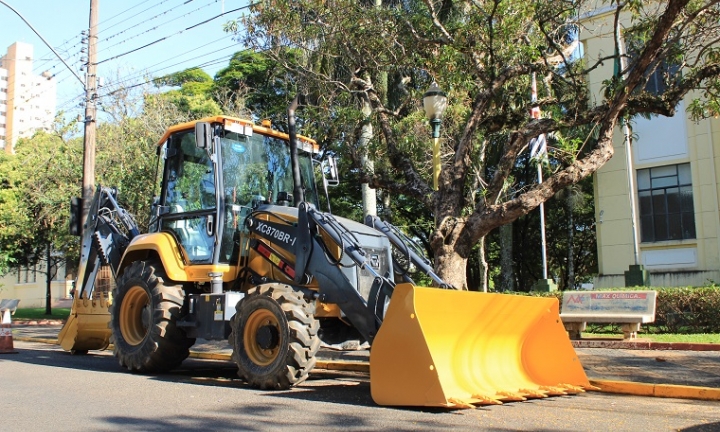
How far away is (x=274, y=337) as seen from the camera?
8.00m

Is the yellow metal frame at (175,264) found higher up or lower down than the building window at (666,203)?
lower down

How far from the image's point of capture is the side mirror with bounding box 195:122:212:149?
8.93m

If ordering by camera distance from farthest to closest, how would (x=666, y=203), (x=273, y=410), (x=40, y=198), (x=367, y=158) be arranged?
1. (x=40, y=198)
2. (x=666, y=203)
3. (x=367, y=158)
4. (x=273, y=410)

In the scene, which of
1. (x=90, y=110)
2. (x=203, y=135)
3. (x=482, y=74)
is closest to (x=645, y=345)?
(x=482, y=74)

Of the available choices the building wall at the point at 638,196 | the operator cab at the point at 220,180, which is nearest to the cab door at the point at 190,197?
the operator cab at the point at 220,180

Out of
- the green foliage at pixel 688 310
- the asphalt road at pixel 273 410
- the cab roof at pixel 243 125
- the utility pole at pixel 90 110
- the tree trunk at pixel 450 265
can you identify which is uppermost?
the utility pole at pixel 90 110

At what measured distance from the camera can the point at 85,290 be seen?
40.0ft

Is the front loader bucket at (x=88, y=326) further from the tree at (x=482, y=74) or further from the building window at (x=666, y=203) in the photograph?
the building window at (x=666, y=203)

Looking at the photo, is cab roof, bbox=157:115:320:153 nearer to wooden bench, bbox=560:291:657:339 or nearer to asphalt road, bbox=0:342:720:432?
asphalt road, bbox=0:342:720:432

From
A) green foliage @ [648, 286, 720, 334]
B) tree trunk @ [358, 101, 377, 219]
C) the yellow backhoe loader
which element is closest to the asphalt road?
the yellow backhoe loader

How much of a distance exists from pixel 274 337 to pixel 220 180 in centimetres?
249

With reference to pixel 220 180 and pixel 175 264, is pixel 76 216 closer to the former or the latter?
pixel 175 264

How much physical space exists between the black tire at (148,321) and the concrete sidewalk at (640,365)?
2.16 metres

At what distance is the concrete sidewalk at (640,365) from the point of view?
8.01m
